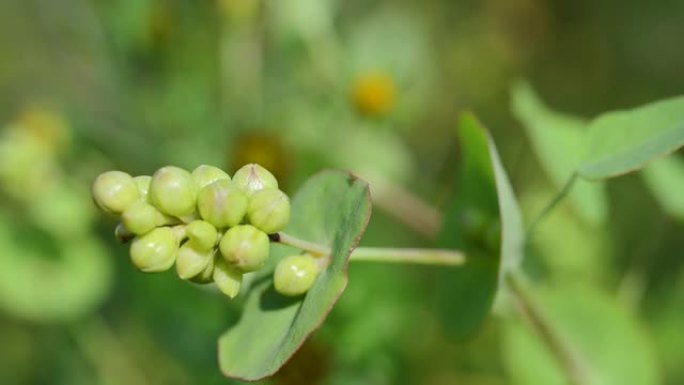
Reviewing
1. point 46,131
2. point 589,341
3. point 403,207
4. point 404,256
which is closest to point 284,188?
point 403,207

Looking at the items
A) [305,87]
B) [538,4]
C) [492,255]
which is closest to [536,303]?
[492,255]

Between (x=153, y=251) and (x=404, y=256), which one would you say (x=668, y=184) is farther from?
(x=153, y=251)

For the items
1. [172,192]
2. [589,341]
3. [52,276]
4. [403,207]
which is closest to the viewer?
[172,192]

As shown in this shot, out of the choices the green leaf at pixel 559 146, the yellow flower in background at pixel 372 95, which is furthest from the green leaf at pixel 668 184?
the yellow flower in background at pixel 372 95

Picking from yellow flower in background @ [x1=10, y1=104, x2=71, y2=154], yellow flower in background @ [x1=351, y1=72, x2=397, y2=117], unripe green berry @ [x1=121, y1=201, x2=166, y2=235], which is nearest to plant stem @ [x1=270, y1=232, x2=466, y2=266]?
unripe green berry @ [x1=121, y1=201, x2=166, y2=235]

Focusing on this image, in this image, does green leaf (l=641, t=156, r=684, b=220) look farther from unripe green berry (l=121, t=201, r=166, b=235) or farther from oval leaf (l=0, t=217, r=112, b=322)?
oval leaf (l=0, t=217, r=112, b=322)

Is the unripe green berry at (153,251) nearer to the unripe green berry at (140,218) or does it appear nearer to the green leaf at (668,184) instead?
the unripe green berry at (140,218)

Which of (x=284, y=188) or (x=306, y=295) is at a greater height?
(x=306, y=295)
